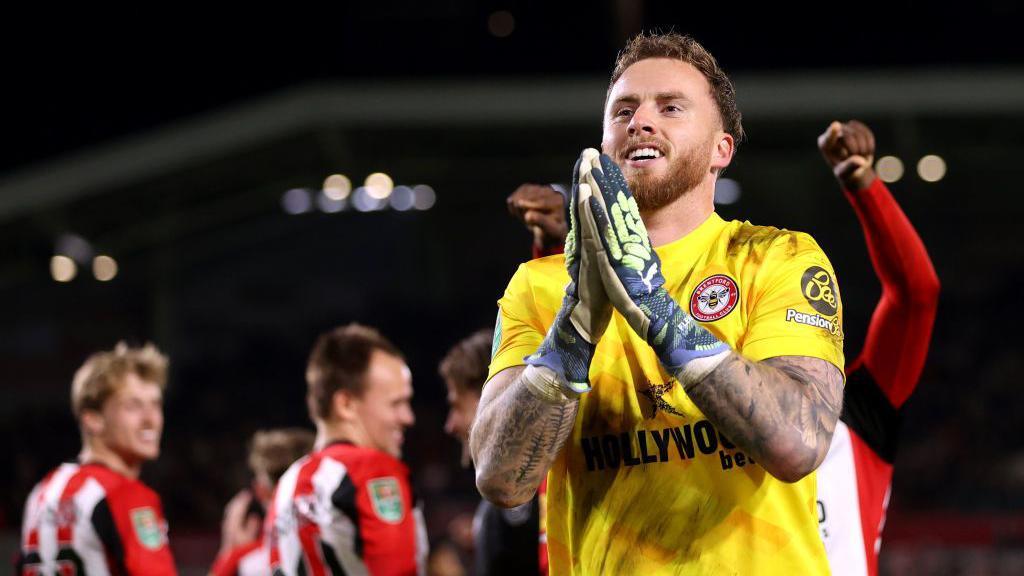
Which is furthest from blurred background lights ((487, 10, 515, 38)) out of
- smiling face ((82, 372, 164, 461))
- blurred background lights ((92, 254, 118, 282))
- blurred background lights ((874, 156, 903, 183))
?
smiling face ((82, 372, 164, 461))

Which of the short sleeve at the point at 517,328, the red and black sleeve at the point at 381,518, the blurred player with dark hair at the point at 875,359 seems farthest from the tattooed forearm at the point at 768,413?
the red and black sleeve at the point at 381,518

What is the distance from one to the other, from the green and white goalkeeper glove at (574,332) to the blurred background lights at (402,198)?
50.0 ft

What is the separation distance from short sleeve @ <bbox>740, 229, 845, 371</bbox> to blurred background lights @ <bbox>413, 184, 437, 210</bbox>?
1516 centimetres

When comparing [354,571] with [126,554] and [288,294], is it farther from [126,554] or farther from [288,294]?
[288,294]

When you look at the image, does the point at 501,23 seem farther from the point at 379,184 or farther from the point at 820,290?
the point at 820,290

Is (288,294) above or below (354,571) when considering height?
above

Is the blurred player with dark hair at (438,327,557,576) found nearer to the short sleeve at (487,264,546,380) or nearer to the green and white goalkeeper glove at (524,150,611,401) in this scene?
the short sleeve at (487,264,546,380)

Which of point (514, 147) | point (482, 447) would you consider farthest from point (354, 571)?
point (514, 147)

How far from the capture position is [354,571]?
13.6 feet

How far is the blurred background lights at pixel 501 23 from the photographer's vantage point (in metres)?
14.6

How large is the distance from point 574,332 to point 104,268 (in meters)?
17.9

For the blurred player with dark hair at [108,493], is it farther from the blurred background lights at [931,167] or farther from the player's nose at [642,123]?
the blurred background lights at [931,167]

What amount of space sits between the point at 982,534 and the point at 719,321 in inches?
354

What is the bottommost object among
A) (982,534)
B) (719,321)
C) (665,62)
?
(982,534)
